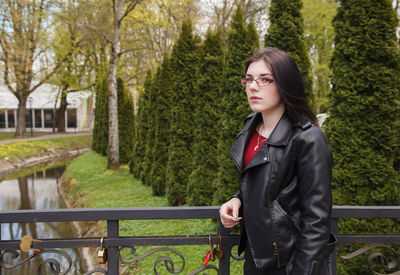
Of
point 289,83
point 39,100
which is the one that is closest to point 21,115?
point 39,100

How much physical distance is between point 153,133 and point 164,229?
5524mm

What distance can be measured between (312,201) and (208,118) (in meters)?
6.11

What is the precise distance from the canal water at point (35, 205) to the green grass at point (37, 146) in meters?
2.41

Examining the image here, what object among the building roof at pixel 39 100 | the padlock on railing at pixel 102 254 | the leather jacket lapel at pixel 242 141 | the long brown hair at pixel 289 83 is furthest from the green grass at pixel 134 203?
the building roof at pixel 39 100

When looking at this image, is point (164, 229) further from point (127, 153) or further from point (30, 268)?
point (127, 153)

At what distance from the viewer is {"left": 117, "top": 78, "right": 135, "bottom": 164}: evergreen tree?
719 inches

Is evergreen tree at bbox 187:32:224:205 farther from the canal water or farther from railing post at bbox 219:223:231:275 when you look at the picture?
railing post at bbox 219:223:231:275

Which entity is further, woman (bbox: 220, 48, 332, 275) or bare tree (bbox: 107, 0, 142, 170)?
bare tree (bbox: 107, 0, 142, 170)

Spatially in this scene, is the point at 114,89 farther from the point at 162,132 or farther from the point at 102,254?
the point at 102,254

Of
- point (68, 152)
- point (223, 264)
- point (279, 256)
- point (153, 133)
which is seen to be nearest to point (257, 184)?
point (279, 256)

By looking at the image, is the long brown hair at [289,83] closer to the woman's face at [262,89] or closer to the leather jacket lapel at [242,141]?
the woman's face at [262,89]

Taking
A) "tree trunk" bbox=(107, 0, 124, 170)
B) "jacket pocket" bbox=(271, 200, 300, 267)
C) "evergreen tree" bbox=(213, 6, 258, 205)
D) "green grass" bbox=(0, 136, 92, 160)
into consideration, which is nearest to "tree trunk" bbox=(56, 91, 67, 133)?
"green grass" bbox=(0, 136, 92, 160)

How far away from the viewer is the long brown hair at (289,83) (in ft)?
5.11

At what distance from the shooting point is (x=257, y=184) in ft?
5.04
